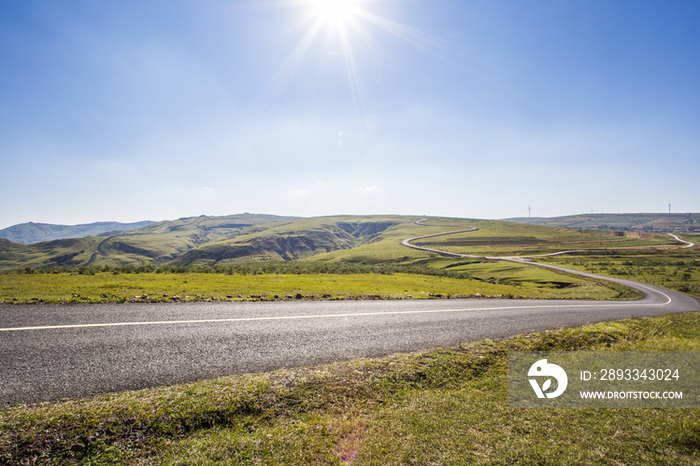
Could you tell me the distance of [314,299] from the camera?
1451 centimetres

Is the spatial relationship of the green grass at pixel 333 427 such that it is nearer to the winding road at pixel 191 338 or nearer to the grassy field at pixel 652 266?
the winding road at pixel 191 338

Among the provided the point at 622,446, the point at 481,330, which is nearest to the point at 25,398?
the point at 622,446

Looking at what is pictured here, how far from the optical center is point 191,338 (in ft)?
24.7

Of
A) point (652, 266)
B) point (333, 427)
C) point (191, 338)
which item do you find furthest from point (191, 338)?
point (652, 266)

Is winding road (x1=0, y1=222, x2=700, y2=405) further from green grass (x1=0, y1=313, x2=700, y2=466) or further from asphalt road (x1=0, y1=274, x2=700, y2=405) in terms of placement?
green grass (x1=0, y1=313, x2=700, y2=466)

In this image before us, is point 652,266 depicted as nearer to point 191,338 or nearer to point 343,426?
point 343,426

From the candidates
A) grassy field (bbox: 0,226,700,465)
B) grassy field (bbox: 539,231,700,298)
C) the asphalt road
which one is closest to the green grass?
grassy field (bbox: 0,226,700,465)

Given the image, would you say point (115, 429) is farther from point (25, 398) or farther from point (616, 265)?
point (616, 265)

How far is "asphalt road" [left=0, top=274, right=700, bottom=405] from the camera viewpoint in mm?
5371

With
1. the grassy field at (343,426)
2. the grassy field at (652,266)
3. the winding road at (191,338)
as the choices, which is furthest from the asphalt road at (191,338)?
the grassy field at (652,266)

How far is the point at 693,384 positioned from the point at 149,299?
16960 millimetres

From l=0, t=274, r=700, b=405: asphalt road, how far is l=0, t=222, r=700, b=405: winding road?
0.02m

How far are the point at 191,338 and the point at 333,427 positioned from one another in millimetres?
5176

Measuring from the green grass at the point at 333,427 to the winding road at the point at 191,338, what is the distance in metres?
0.83
